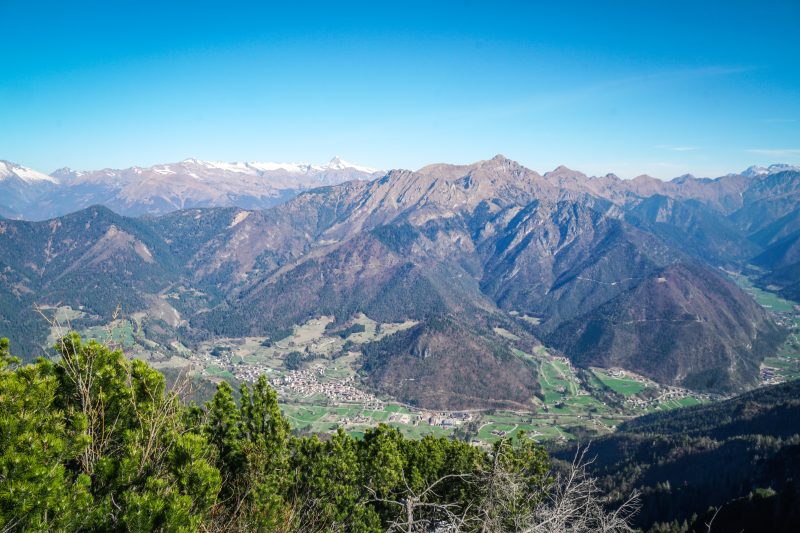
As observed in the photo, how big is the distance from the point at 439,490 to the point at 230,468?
43.1ft

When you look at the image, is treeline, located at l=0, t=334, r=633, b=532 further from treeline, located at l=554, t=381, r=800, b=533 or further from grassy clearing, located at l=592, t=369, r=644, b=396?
grassy clearing, located at l=592, t=369, r=644, b=396

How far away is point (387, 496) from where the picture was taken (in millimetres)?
22328

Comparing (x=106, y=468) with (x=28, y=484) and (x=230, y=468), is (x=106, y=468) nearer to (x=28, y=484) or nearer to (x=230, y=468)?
(x=28, y=484)

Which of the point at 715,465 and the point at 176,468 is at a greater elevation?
the point at 176,468

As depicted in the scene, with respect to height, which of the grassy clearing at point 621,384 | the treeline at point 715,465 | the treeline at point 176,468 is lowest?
the grassy clearing at point 621,384

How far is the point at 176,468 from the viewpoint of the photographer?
11.1 metres

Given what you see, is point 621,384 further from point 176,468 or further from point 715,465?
point 176,468

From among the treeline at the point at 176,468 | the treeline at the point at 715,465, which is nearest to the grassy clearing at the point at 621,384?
the treeline at the point at 715,465

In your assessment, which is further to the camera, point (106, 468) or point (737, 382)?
point (737, 382)

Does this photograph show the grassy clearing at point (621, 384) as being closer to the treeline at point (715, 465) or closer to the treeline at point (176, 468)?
the treeline at point (715, 465)

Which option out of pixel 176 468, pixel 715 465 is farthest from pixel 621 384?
pixel 176 468

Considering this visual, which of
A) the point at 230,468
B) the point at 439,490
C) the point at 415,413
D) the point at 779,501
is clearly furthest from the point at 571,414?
the point at 230,468

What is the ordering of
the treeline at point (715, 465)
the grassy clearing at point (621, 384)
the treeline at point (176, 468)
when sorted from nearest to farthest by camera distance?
1. the treeline at point (176, 468)
2. the treeline at point (715, 465)
3. the grassy clearing at point (621, 384)

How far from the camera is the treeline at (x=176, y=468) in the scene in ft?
31.0
